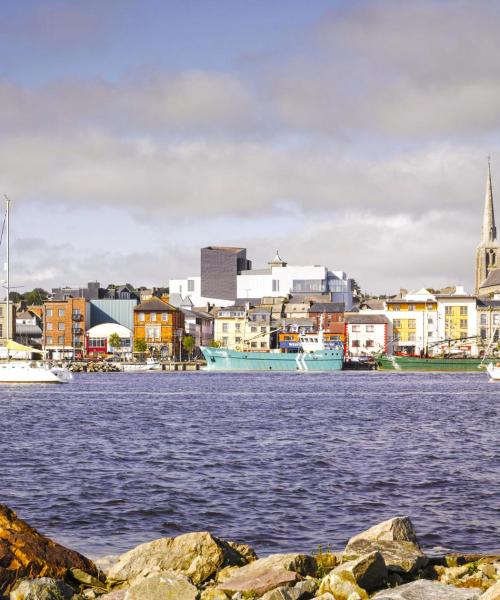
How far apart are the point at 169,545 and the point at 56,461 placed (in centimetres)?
1784

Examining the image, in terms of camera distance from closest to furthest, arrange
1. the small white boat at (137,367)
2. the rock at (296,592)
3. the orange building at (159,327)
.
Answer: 1. the rock at (296,592)
2. the small white boat at (137,367)
3. the orange building at (159,327)

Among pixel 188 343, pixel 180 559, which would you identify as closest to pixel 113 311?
pixel 188 343

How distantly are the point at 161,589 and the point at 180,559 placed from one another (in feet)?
5.79

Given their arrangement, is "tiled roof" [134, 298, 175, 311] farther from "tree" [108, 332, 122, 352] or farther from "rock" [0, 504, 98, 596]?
"rock" [0, 504, 98, 596]

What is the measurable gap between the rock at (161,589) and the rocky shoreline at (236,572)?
1 cm

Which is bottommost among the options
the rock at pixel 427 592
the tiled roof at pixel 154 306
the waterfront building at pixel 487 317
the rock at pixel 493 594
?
the rock at pixel 427 592

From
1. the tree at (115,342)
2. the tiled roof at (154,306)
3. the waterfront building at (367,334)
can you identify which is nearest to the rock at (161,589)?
the tree at (115,342)


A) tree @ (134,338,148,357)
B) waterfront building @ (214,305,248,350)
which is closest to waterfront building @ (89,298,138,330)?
tree @ (134,338,148,357)

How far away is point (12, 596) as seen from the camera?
12.9 m

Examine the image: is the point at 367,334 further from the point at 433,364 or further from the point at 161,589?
the point at 161,589

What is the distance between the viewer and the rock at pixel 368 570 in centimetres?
1286

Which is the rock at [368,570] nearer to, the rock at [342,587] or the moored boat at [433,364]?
the rock at [342,587]

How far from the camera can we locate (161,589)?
1258 centimetres

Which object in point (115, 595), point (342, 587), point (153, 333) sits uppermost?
point (153, 333)
